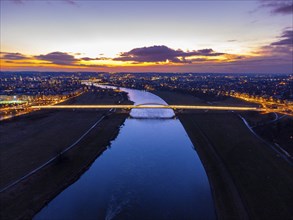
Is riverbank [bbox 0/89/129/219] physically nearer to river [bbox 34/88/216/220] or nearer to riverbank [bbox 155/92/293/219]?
river [bbox 34/88/216/220]

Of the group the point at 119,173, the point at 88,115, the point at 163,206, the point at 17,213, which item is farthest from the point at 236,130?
the point at 17,213

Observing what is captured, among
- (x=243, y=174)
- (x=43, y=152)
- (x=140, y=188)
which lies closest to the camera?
(x=140, y=188)

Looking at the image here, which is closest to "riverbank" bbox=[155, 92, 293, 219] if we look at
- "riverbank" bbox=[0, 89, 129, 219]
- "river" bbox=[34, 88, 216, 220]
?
"river" bbox=[34, 88, 216, 220]

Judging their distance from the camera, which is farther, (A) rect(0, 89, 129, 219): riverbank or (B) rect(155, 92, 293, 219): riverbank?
(A) rect(0, 89, 129, 219): riverbank

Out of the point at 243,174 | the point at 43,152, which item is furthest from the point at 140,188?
the point at 43,152

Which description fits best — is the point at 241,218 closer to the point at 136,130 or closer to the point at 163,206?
the point at 163,206

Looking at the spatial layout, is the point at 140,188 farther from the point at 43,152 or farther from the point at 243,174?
the point at 43,152
